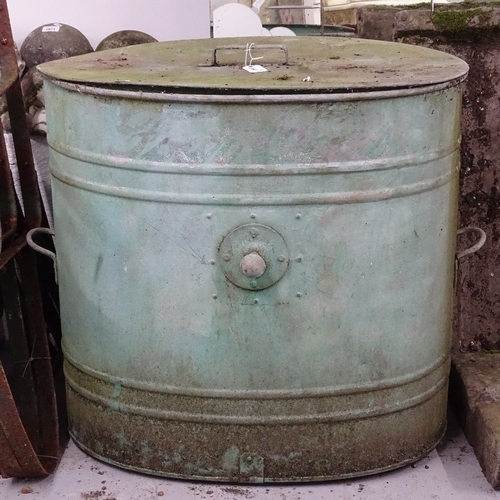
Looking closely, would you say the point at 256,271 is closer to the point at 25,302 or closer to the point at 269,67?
the point at 269,67

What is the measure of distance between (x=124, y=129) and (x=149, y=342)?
1.83ft

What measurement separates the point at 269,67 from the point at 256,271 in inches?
23.3

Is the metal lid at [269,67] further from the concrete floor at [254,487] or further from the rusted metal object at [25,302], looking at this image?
the concrete floor at [254,487]

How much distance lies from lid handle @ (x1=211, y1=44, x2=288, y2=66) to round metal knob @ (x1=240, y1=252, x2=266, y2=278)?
60 cm

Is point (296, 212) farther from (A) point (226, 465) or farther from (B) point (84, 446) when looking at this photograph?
(B) point (84, 446)

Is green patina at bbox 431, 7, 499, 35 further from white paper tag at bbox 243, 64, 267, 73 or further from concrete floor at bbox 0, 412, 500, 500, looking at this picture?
concrete floor at bbox 0, 412, 500, 500

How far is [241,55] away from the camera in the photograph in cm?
252

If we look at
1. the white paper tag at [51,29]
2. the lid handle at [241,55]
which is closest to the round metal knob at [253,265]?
the lid handle at [241,55]

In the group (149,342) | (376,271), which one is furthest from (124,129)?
(376,271)

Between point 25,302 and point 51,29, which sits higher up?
point 51,29

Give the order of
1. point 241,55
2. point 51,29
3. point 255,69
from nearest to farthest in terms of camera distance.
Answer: point 255,69
point 241,55
point 51,29

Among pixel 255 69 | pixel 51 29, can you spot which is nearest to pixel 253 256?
pixel 255 69

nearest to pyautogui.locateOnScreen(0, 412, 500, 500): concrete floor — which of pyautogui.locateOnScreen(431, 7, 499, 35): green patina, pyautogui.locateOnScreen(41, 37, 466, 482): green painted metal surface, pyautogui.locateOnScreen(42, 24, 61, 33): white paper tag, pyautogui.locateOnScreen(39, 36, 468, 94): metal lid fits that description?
pyautogui.locateOnScreen(41, 37, 466, 482): green painted metal surface

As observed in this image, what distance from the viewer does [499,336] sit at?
2875 millimetres
